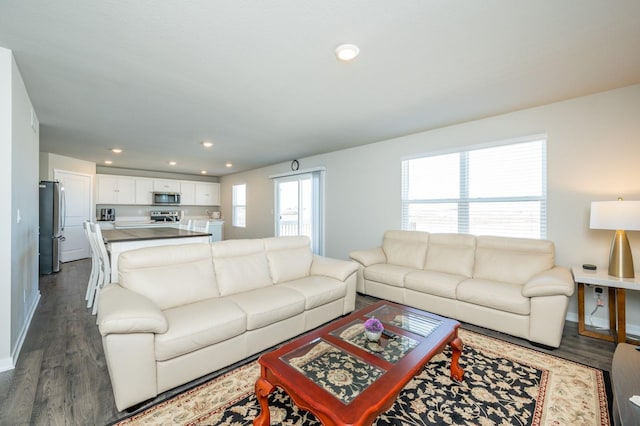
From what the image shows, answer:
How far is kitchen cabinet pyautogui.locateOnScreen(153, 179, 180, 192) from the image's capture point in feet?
25.7

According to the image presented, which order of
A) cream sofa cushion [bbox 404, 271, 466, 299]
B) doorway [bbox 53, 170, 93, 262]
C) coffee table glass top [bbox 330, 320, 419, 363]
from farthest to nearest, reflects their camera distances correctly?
1. doorway [bbox 53, 170, 93, 262]
2. cream sofa cushion [bbox 404, 271, 466, 299]
3. coffee table glass top [bbox 330, 320, 419, 363]

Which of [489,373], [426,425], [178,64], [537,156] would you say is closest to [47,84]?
[178,64]

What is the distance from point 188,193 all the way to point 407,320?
26.8ft

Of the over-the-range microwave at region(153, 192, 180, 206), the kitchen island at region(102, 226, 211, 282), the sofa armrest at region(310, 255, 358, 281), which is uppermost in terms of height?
the over-the-range microwave at region(153, 192, 180, 206)

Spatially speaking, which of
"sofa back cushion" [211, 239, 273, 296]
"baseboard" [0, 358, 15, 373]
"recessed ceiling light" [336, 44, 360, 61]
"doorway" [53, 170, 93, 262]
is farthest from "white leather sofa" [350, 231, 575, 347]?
"doorway" [53, 170, 93, 262]

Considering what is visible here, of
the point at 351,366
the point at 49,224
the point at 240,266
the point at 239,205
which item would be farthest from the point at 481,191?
the point at 49,224

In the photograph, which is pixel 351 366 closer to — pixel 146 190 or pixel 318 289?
pixel 318 289

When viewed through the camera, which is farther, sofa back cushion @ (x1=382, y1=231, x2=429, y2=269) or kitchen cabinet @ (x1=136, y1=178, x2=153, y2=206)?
kitchen cabinet @ (x1=136, y1=178, x2=153, y2=206)

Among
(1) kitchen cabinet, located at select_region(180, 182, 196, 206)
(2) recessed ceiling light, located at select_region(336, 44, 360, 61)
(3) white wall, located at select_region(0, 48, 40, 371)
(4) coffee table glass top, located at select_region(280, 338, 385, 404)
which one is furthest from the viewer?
(1) kitchen cabinet, located at select_region(180, 182, 196, 206)

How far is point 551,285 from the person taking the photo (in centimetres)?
239

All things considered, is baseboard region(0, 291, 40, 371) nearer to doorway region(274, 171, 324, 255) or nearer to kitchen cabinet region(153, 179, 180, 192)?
doorway region(274, 171, 324, 255)

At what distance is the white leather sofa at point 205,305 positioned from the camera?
166 cm

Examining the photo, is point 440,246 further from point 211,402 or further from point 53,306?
A: point 53,306

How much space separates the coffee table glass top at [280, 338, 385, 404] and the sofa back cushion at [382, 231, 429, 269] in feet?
7.83
